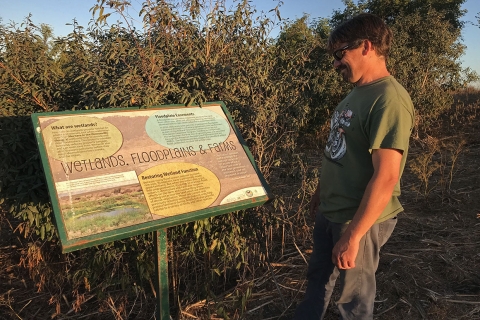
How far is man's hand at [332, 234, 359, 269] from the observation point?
170cm

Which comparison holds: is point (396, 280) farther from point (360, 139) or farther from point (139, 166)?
point (139, 166)

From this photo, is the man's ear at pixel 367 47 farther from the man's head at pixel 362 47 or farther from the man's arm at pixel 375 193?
the man's arm at pixel 375 193

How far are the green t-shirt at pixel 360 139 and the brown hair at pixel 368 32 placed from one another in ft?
0.57

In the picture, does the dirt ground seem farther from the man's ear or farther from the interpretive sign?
the man's ear

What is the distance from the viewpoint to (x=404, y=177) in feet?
21.6

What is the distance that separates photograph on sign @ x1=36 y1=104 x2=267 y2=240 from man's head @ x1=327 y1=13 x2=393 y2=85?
2.95ft

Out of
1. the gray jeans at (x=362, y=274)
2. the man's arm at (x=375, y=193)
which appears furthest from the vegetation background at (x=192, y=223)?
the man's arm at (x=375, y=193)

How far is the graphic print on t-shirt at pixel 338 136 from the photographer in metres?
1.88

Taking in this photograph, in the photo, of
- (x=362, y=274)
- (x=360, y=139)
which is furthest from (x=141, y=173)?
(x=362, y=274)

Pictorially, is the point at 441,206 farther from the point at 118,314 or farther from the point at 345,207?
the point at 118,314

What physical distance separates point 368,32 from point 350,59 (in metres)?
0.15

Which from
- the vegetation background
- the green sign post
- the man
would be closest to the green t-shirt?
the man

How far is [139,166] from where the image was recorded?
209cm

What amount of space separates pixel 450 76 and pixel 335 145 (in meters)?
9.12
